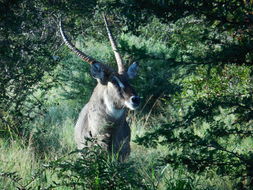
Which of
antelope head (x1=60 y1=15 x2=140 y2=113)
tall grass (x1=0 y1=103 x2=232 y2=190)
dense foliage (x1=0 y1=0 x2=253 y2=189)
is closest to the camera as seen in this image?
dense foliage (x1=0 y1=0 x2=253 y2=189)

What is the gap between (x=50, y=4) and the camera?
5.81 meters

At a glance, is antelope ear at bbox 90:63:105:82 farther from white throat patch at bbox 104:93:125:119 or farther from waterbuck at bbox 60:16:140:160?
white throat patch at bbox 104:93:125:119

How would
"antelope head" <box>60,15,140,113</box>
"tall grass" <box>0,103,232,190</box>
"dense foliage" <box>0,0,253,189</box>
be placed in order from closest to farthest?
"dense foliage" <box>0,0,253,189</box> → "tall grass" <box>0,103,232,190</box> → "antelope head" <box>60,15,140,113</box>

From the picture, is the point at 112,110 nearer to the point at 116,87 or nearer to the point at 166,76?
the point at 116,87

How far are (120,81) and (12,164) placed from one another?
1.97 m

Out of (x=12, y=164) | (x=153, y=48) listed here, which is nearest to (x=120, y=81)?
(x=12, y=164)

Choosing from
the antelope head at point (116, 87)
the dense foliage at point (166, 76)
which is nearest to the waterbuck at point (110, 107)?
the antelope head at point (116, 87)

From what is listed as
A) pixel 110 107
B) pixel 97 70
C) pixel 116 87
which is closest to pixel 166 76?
pixel 116 87

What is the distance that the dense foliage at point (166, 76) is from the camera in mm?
3352

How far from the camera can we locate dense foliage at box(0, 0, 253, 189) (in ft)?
11.0

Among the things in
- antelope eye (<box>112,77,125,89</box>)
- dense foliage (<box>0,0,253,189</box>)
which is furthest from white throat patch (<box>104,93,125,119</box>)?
dense foliage (<box>0,0,253,189</box>)

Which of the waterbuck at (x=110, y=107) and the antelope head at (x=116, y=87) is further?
the waterbuck at (x=110, y=107)

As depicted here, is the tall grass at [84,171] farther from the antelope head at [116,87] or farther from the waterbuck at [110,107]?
the antelope head at [116,87]

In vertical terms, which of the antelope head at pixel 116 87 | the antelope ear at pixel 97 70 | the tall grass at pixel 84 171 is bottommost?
the tall grass at pixel 84 171
